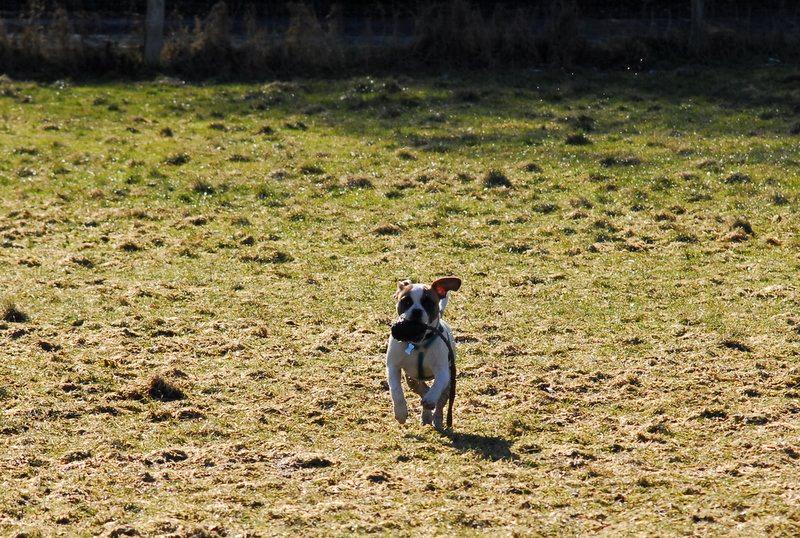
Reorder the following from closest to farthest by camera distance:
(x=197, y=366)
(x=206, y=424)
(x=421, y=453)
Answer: (x=421, y=453) < (x=206, y=424) < (x=197, y=366)

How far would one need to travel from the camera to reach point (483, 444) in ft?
26.1

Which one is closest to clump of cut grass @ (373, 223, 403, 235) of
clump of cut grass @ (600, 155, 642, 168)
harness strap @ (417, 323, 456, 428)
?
clump of cut grass @ (600, 155, 642, 168)

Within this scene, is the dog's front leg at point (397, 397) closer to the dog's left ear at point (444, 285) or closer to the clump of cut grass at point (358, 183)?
the dog's left ear at point (444, 285)

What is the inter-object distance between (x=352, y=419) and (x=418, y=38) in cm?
1862

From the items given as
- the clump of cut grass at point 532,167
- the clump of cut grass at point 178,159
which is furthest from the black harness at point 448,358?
the clump of cut grass at point 178,159

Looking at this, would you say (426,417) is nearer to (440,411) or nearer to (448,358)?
(440,411)

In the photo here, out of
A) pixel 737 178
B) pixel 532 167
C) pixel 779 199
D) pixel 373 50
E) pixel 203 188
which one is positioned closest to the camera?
pixel 779 199

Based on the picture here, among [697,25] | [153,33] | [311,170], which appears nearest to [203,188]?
[311,170]

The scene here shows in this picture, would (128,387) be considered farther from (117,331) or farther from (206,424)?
(117,331)

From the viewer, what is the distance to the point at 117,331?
426 inches

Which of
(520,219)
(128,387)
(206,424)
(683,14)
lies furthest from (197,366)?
(683,14)

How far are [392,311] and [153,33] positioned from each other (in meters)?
16.5

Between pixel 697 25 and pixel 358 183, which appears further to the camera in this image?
pixel 697 25

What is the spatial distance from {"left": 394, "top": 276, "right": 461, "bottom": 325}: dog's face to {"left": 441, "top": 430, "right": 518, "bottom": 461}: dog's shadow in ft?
2.44
